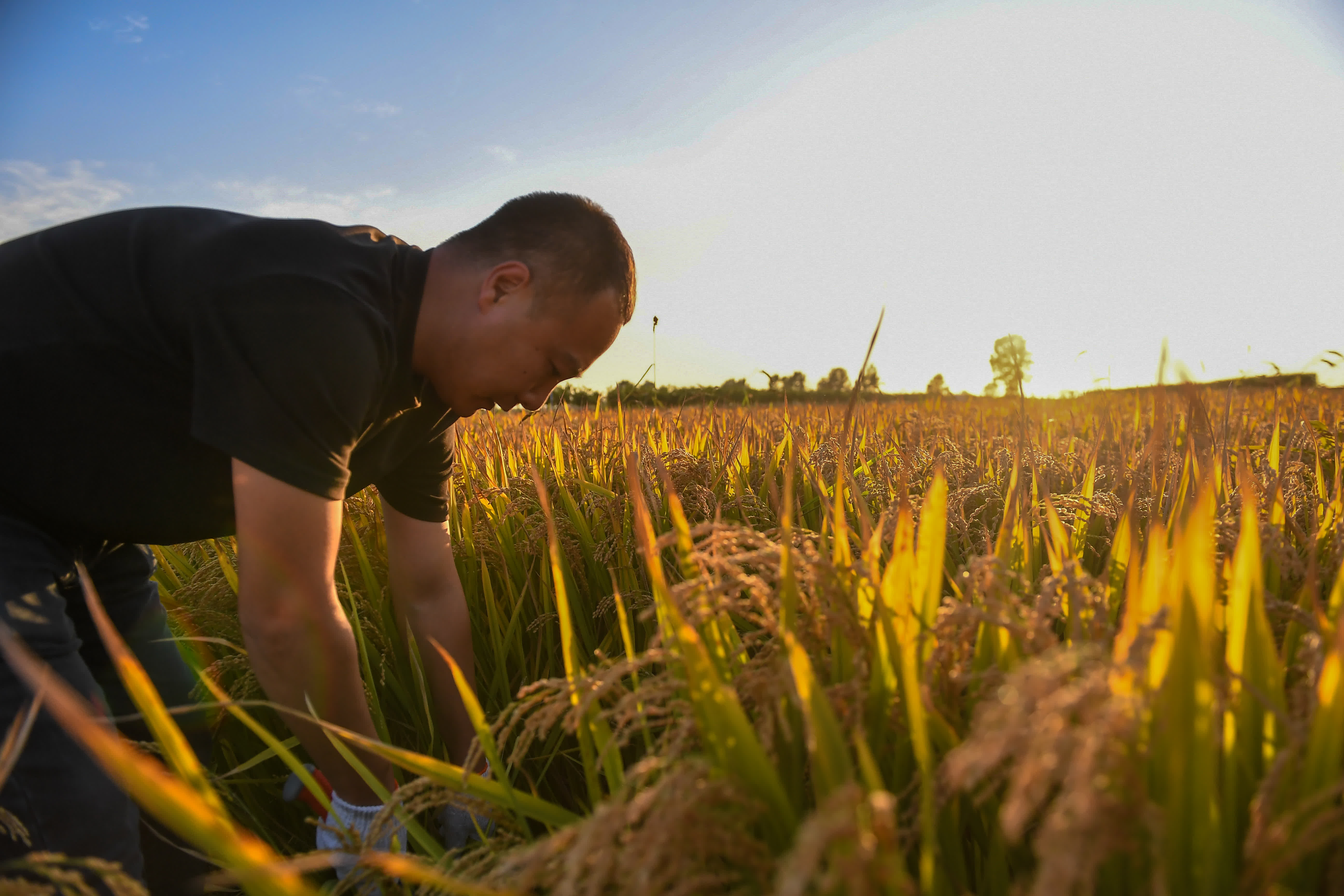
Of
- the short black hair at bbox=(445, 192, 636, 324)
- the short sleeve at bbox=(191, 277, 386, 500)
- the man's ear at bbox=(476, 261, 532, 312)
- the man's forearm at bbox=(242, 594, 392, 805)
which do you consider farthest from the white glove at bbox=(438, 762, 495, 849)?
the short black hair at bbox=(445, 192, 636, 324)

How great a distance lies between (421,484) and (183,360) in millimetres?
877

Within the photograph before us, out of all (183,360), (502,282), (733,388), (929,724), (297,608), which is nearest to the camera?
(929,724)

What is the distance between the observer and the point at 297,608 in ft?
5.18

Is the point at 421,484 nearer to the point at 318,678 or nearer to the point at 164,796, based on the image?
the point at 318,678

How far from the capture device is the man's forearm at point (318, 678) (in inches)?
62.8

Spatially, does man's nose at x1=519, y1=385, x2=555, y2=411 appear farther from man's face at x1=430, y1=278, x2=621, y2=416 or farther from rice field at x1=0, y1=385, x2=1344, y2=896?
rice field at x1=0, y1=385, x2=1344, y2=896

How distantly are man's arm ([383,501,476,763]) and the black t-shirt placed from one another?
0.56 m

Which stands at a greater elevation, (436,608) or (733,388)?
(733,388)

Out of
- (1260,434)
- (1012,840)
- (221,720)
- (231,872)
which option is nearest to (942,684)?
(1012,840)

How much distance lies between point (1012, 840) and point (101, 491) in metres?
2.20

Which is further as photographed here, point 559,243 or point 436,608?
point 436,608

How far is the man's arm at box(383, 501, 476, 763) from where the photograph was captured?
2.25m

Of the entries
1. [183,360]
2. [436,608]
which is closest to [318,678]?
[436,608]

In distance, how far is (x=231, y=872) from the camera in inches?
21.8
